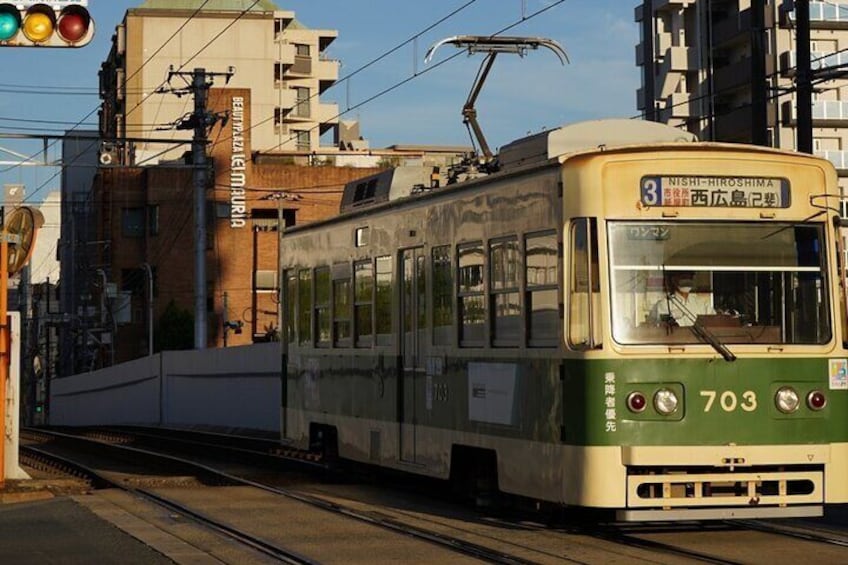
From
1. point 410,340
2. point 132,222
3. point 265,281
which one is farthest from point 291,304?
point 132,222

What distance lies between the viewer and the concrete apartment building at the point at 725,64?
63.2 metres

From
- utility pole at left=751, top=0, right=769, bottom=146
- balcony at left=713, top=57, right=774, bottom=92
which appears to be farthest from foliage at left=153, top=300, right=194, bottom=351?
utility pole at left=751, top=0, right=769, bottom=146

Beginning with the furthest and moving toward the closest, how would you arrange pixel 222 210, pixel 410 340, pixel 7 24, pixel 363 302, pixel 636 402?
pixel 222 210 < pixel 363 302 < pixel 410 340 < pixel 7 24 < pixel 636 402

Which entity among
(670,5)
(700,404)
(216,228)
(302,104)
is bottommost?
(700,404)

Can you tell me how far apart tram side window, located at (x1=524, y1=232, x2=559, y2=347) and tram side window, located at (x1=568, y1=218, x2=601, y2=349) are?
221 mm

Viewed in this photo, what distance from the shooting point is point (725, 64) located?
66.7 metres

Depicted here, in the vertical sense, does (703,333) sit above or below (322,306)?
below

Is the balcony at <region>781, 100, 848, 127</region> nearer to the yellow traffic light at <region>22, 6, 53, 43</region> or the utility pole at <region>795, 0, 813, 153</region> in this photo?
the utility pole at <region>795, 0, 813, 153</region>

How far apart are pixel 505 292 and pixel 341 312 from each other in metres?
4.49

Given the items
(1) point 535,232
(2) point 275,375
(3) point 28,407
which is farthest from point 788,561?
(3) point 28,407

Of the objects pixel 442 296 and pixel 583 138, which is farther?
pixel 442 296

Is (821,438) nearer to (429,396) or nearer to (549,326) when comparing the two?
(549,326)

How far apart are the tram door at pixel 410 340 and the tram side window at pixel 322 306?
2.46 m

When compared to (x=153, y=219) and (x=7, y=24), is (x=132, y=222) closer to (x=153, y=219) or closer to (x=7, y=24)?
(x=153, y=219)
